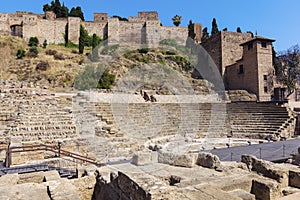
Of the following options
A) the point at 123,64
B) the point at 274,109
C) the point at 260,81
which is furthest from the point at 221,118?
the point at 123,64

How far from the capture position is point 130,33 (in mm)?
45562

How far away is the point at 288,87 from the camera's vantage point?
84.0 ft

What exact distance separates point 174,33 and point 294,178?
43.2 m

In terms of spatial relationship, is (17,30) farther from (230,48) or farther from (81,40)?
(230,48)

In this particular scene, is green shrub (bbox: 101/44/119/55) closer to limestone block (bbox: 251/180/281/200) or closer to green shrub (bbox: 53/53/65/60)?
green shrub (bbox: 53/53/65/60)

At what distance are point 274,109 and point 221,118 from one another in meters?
3.89

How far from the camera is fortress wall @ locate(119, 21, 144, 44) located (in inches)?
1791

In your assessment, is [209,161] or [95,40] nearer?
[209,161]

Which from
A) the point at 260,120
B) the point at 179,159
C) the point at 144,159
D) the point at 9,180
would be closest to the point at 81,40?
the point at 260,120

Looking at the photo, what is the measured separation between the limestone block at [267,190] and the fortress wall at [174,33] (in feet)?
141

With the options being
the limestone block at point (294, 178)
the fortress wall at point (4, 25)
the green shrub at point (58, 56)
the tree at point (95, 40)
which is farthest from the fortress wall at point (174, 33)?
the limestone block at point (294, 178)

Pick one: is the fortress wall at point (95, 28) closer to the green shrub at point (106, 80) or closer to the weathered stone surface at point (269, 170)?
the green shrub at point (106, 80)

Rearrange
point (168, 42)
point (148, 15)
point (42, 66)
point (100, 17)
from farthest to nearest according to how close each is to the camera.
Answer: point (148, 15) < point (100, 17) < point (168, 42) < point (42, 66)

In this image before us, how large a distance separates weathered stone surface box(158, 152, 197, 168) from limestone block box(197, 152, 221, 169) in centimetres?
19
